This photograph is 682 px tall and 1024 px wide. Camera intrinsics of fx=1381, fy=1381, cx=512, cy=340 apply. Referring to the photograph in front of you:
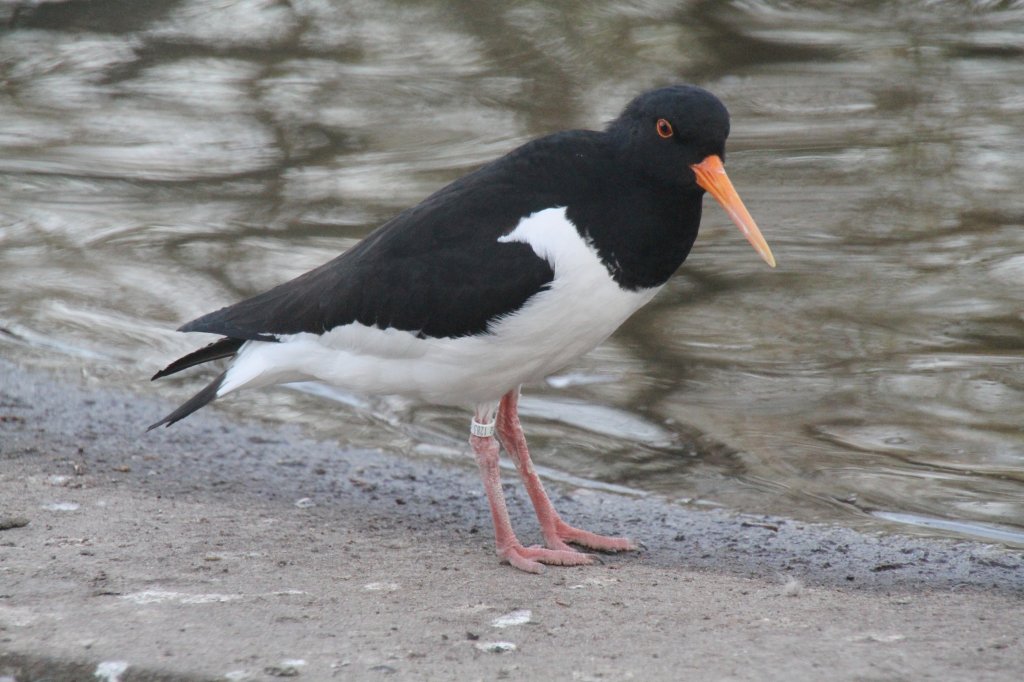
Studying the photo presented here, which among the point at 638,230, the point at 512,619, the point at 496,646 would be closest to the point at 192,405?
the point at 512,619

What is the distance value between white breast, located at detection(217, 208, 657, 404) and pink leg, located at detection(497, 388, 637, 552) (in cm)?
41

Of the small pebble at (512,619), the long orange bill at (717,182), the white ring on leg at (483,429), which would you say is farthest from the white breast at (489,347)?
the small pebble at (512,619)

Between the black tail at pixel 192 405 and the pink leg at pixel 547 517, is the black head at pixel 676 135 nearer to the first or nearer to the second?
the pink leg at pixel 547 517

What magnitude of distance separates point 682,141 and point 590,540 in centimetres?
154

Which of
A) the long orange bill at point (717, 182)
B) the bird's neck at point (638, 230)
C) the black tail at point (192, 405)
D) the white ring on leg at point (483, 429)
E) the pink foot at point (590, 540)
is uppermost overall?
the long orange bill at point (717, 182)

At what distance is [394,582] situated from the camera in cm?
462

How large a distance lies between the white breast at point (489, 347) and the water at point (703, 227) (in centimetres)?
128

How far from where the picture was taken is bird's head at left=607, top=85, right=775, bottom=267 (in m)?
4.77

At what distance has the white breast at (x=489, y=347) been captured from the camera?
464 centimetres

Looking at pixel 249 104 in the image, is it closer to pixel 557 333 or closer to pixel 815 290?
pixel 815 290

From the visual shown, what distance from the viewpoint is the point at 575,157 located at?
4844 mm

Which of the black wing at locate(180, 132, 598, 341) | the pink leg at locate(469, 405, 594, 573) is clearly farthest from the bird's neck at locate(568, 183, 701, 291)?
the pink leg at locate(469, 405, 594, 573)

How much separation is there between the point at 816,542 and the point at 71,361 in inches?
154

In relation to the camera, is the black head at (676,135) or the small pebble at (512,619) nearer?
the small pebble at (512,619)
